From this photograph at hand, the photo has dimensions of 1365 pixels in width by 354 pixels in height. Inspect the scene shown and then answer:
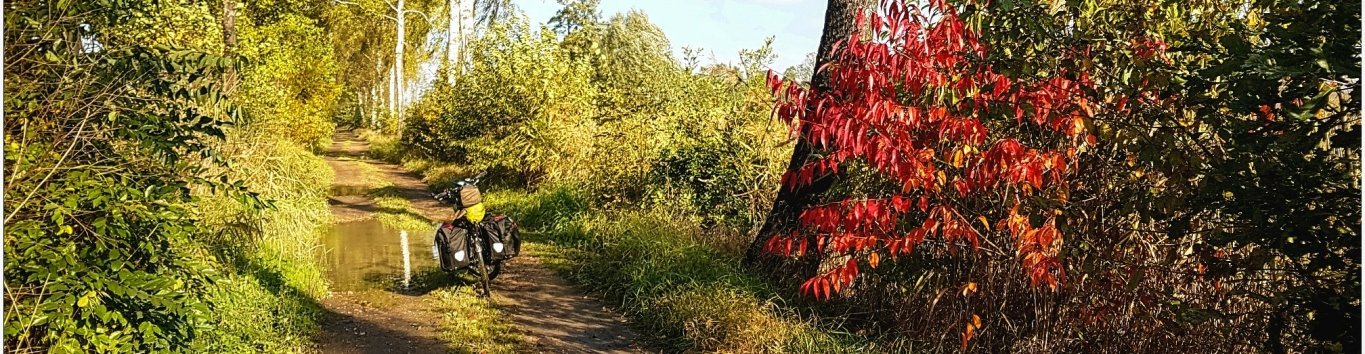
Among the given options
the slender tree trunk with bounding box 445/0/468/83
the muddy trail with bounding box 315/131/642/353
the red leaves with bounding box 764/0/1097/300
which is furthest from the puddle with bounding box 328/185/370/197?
the red leaves with bounding box 764/0/1097/300

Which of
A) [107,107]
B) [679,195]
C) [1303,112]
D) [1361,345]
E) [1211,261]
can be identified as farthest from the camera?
[679,195]

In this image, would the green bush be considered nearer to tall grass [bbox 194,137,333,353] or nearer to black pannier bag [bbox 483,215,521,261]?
black pannier bag [bbox 483,215,521,261]

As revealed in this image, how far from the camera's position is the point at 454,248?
801 centimetres

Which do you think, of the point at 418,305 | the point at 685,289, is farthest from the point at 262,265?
the point at 685,289

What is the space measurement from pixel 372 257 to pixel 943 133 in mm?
7875

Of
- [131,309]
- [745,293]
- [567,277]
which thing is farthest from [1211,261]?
[567,277]

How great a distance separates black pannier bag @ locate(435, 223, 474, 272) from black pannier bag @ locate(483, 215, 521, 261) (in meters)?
0.25

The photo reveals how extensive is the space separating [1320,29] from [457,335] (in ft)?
18.9

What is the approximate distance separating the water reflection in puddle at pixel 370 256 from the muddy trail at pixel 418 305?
11mm

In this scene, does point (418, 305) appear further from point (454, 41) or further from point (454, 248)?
point (454, 41)

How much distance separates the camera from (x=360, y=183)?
20156mm

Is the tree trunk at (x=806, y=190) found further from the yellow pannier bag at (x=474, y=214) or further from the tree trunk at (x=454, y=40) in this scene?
the tree trunk at (x=454, y=40)

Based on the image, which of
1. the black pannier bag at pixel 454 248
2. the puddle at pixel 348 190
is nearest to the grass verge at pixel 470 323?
the black pannier bag at pixel 454 248

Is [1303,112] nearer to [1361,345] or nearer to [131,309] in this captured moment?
[1361,345]
